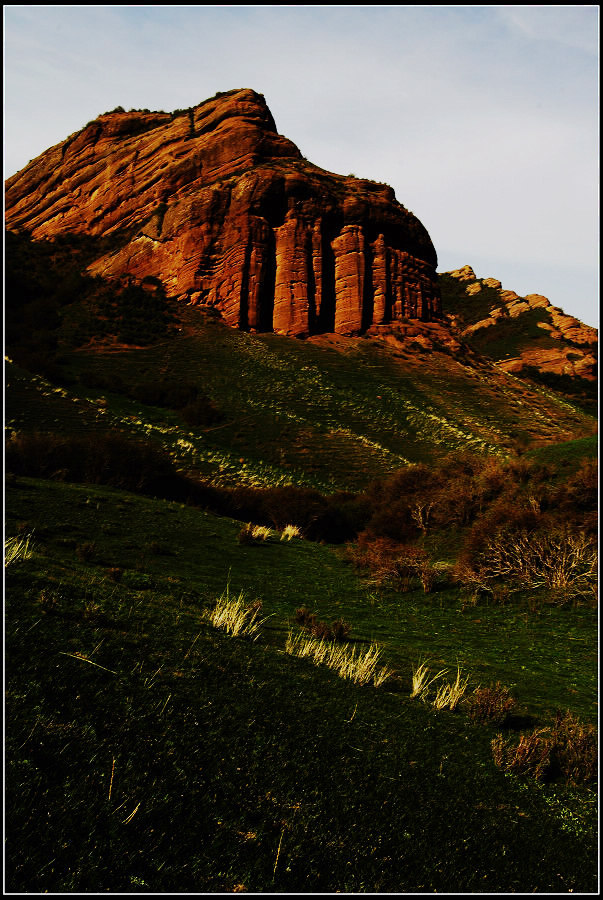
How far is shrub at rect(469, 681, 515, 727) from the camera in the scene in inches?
206

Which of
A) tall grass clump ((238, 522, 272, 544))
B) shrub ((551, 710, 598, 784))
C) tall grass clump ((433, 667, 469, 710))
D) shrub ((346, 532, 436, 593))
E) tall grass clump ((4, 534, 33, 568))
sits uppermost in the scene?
tall grass clump ((4, 534, 33, 568))

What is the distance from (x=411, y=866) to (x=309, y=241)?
65.2 m

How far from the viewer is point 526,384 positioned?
59.5 meters

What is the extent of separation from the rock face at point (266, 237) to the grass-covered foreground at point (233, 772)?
54287 mm

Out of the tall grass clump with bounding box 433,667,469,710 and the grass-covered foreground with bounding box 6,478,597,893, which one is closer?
the grass-covered foreground with bounding box 6,478,597,893

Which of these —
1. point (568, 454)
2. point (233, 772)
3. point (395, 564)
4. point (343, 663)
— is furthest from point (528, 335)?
point (233, 772)

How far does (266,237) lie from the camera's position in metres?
60.5

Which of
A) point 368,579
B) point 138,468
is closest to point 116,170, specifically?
point 138,468

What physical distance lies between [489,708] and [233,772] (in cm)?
343

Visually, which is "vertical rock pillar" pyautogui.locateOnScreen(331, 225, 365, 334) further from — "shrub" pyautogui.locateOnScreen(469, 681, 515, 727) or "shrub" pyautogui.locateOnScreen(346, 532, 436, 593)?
"shrub" pyautogui.locateOnScreen(469, 681, 515, 727)

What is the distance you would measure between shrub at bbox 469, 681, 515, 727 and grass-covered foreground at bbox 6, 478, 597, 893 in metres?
0.17

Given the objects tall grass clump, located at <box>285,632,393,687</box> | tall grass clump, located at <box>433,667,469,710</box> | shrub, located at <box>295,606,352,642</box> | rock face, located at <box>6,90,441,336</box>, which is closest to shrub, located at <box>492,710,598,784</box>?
tall grass clump, located at <box>433,667,469,710</box>

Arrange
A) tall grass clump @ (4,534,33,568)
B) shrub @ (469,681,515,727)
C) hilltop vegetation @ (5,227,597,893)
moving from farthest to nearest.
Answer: tall grass clump @ (4,534,33,568) → shrub @ (469,681,515,727) → hilltop vegetation @ (5,227,597,893)

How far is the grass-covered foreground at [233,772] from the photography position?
2441mm
